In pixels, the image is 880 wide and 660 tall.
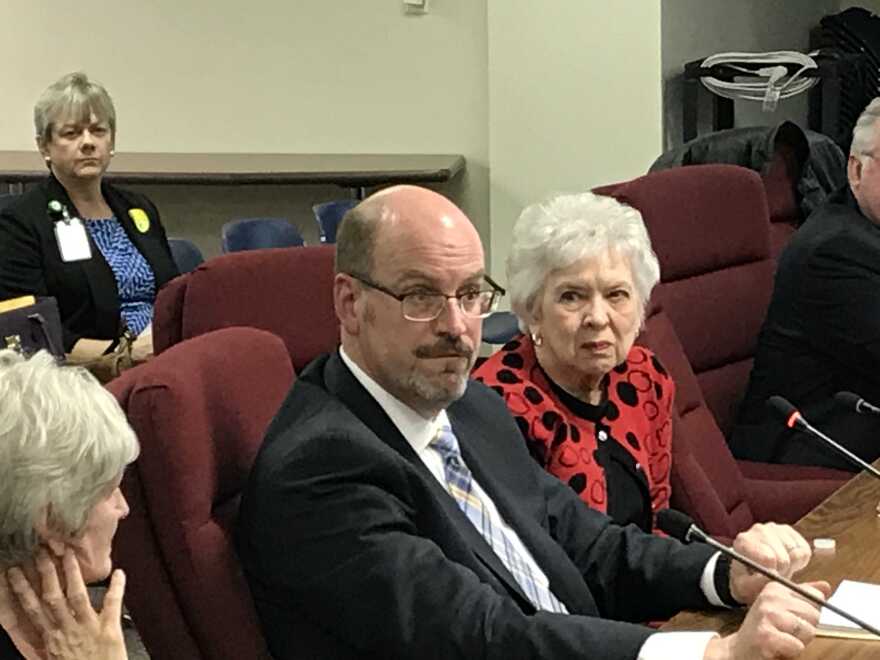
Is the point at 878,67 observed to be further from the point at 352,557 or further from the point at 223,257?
the point at 352,557

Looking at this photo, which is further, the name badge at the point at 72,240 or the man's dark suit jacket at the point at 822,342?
the name badge at the point at 72,240

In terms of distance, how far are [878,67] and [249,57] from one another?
2.65 meters

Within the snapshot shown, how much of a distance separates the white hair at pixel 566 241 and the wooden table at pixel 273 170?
3.20m

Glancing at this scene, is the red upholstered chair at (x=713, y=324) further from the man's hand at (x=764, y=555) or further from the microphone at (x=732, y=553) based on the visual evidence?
the microphone at (x=732, y=553)

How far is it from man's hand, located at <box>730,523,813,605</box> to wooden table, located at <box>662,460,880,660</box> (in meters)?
0.04

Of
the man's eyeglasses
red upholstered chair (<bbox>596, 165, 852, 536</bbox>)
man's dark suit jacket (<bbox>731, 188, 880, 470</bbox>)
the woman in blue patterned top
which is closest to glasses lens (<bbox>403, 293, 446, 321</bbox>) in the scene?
the man's eyeglasses

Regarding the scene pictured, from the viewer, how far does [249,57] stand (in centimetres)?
605

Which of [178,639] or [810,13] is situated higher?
[810,13]

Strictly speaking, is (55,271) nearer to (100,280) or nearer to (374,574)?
(100,280)

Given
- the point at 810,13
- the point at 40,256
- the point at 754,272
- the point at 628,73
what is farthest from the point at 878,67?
the point at 40,256

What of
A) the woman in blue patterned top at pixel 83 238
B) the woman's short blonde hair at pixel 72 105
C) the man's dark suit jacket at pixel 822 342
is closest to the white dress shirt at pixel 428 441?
the man's dark suit jacket at pixel 822 342

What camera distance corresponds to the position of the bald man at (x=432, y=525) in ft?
4.91

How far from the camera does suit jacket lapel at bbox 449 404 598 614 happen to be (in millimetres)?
1789

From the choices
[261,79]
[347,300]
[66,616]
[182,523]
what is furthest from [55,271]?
[261,79]
